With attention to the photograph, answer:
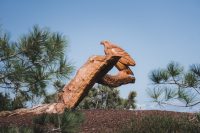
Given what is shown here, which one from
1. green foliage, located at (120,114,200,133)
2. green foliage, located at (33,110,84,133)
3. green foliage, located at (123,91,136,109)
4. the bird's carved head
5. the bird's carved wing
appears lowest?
green foliage, located at (120,114,200,133)

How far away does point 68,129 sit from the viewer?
3.20 m

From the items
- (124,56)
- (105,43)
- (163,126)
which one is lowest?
(163,126)

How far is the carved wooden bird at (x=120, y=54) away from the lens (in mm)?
7570

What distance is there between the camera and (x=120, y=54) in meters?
7.62

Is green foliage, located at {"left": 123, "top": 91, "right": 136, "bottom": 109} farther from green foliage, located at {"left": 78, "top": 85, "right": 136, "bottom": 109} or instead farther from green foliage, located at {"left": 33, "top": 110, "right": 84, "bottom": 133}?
green foliage, located at {"left": 33, "top": 110, "right": 84, "bottom": 133}

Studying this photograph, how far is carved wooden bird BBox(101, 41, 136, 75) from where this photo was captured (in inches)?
298

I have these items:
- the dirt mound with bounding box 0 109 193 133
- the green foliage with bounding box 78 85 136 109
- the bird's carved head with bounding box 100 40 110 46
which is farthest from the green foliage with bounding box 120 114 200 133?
the green foliage with bounding box 78 85 136 109

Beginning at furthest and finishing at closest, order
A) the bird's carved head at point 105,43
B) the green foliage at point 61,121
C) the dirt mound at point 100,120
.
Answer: the bird's carved head at point 105,43
the dirt mound at point 100,120
the green foliage at point 61,121

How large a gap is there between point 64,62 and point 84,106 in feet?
32.4

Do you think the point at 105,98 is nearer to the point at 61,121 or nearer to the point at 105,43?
the point at 105,43

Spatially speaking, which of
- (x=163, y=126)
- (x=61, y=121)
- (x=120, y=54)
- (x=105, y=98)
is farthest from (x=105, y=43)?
(x=105, y=98)

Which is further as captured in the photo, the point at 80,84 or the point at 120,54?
the point at 120,54

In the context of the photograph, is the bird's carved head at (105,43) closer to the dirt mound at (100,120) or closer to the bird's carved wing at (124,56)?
the bird's carved wing at (124,56)

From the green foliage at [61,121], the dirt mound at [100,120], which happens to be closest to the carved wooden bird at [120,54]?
the dirt mound at [100,120]
